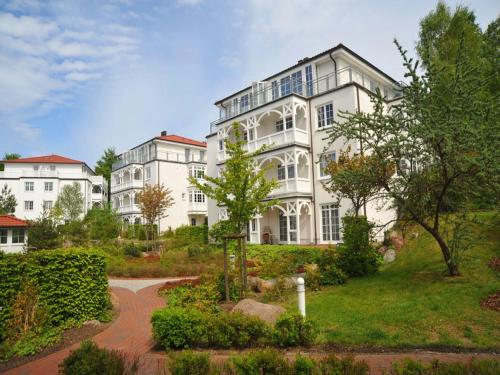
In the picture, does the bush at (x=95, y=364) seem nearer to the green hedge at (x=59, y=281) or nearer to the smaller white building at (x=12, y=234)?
the green hedge at (x=59, y=281)

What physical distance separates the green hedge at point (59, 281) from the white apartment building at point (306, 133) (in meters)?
16.2

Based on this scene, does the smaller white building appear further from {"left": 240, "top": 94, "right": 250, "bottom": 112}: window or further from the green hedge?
the green hedge

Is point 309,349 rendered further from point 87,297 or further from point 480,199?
point 480,199

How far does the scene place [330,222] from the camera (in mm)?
24234

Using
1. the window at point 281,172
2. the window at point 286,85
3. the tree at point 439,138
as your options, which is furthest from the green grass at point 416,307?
the window at point 286,85

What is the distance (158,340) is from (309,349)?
292 cm

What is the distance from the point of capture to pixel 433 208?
10984 millimetres

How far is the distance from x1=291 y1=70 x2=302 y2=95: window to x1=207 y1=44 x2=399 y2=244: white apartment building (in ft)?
0.25

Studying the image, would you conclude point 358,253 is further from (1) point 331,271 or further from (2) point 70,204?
(2) point 70,204

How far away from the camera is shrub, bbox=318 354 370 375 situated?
4.34m

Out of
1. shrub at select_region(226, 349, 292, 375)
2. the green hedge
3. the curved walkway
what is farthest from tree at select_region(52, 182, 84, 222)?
shrub at select_region(226, 349, 292, 375)

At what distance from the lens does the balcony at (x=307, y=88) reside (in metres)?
25.1

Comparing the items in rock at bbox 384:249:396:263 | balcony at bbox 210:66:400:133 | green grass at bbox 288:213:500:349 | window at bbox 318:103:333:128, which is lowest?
green grass at bbox 288:213:500:349

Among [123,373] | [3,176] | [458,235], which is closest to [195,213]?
[3,176]
